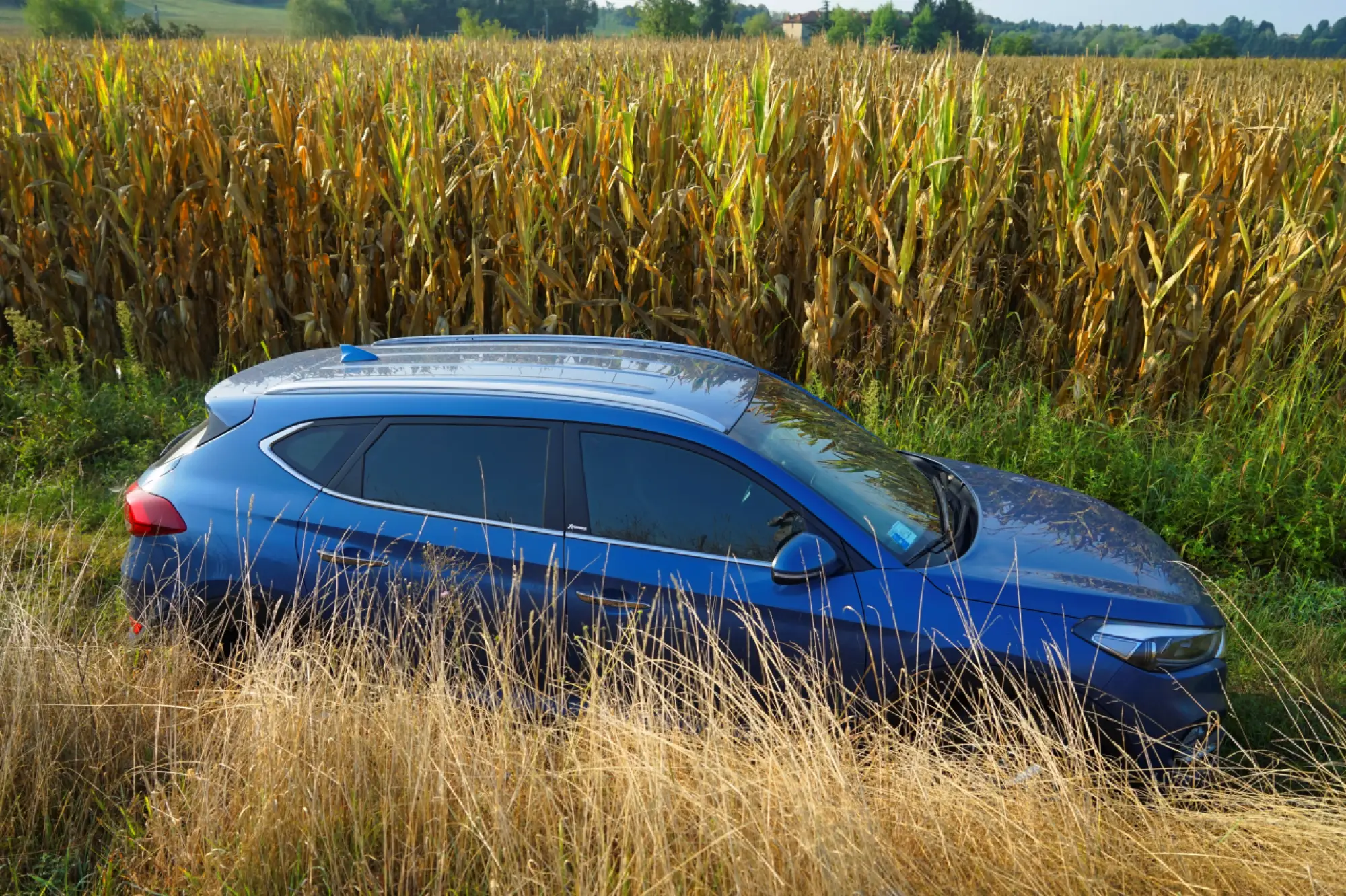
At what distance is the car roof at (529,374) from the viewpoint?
13.6ft

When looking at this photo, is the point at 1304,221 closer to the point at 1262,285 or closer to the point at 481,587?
the point at 1262,285

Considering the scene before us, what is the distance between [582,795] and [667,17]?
261ft

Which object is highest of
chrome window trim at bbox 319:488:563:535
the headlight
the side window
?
the side window

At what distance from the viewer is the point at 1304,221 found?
22.1 ft

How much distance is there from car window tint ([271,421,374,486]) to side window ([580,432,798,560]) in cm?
99

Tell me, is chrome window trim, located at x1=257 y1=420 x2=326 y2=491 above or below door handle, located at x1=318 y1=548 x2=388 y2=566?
above

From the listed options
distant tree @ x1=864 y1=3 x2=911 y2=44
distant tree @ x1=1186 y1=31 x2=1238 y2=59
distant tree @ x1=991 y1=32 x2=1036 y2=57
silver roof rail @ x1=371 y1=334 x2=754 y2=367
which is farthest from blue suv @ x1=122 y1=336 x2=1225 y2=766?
distant tree @ x1=1186 y1=31 x2=1238 y2=59

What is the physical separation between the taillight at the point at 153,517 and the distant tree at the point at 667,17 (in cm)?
7355

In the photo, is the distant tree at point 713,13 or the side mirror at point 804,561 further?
the distant tree at point 713,13

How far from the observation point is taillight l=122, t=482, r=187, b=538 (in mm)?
4180

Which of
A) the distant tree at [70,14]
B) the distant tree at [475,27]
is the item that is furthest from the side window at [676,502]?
the distant tree at [70,14]

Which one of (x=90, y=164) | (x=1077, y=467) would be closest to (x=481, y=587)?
(x=1077, y=467)

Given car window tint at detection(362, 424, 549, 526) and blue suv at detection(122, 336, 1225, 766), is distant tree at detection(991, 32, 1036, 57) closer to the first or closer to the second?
blue suv at detection(122, 336, 1225, 766)

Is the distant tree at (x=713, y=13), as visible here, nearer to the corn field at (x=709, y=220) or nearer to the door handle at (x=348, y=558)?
the corn field at (x=709, y=220)
